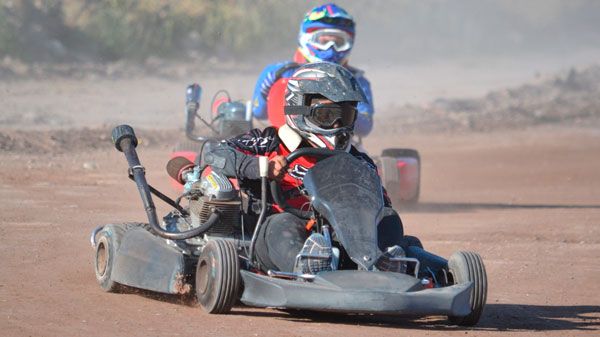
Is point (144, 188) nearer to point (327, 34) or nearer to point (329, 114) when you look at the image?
point (329, 114)

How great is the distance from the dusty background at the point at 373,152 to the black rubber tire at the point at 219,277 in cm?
8

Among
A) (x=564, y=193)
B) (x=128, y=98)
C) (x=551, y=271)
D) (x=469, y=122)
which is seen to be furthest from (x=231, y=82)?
(x=551, y=271)

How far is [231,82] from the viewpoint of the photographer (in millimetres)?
22578

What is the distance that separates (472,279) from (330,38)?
19.3 feet

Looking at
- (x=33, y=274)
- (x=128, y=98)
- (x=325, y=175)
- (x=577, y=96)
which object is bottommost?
(x=33, y=274)

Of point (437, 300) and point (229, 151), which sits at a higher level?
point (229, 151)

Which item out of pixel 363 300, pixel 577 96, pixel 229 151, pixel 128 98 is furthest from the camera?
pixel 577 96

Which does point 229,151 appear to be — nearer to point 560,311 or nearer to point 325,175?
point 325,175

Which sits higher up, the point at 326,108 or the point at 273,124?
the point at 273,124

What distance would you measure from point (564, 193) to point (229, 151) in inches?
347

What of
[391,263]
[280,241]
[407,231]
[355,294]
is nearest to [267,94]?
[407,231]

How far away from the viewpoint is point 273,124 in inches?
392

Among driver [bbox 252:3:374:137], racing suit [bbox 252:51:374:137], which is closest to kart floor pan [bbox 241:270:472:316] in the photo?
racing suit [bbox 252:51:374:137]

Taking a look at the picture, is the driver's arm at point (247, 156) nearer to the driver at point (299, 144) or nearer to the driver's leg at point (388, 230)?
the driver at point (299, 144)
